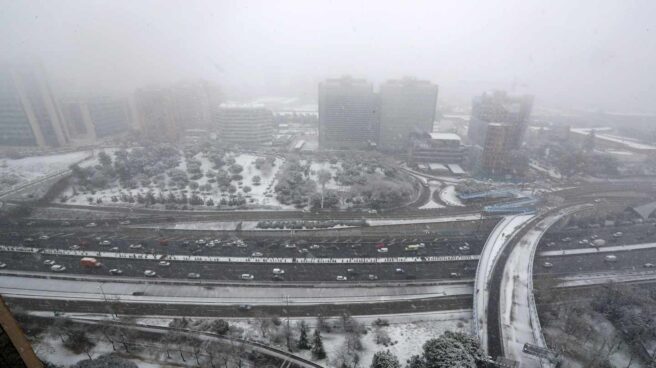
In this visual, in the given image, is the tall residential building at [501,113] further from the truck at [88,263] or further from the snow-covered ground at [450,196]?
the truck at [88,263]

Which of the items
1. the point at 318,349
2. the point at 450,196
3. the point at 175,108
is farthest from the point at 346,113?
the point at 318,349

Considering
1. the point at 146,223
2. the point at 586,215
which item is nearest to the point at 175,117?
the point at 146,223

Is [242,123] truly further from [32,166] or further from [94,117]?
[32,166]

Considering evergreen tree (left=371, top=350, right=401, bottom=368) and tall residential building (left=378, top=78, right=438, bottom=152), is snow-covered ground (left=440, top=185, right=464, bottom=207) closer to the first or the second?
tall residential building (left=378, top=78, right=438, bottom=152)

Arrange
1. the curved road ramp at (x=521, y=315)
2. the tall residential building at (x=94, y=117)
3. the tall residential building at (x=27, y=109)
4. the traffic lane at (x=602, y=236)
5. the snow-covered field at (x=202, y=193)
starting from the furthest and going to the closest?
the tall residential building at (x=94, y=117) → the tall residential building at (x=27, y=109) → the snow-covered field at (x=202, y=193) → the traffic lane at (x=602, y=236) → the curved road ramp at (x=521, y=315)

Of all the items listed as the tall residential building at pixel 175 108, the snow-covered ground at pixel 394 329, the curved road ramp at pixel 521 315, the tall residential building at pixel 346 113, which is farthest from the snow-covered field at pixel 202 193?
the tall residential building at pixel 175 108

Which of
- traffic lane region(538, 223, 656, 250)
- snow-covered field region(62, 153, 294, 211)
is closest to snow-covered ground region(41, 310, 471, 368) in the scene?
traffic lane region(538, 223, 656, 250)
